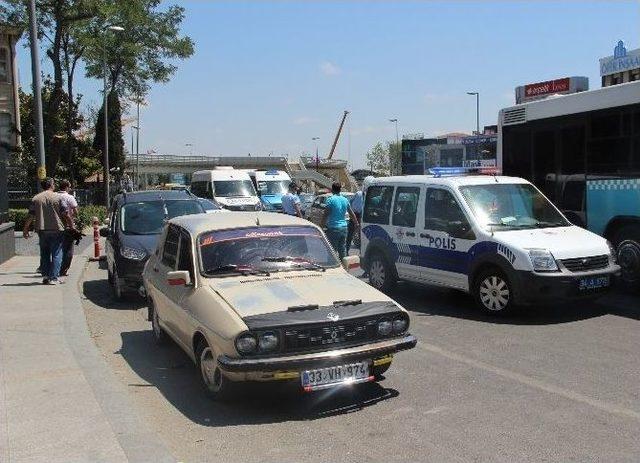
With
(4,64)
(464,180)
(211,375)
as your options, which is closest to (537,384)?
(211,375)

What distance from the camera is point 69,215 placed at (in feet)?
38.2

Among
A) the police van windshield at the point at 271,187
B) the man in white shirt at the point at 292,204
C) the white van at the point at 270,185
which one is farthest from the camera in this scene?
the police van windshield at the point at 271,187

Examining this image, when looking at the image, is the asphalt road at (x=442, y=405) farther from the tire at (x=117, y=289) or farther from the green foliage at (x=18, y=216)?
the green foliage at (x=18, y=216)

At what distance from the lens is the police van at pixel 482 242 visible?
847 centimetres

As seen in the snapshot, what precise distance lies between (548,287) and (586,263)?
2.26 feet

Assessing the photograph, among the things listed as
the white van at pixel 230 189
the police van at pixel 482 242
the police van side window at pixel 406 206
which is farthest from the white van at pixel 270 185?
the police van side window at pixel 406 206

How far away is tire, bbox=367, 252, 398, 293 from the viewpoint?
10.8 metres

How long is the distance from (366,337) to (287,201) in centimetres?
1224

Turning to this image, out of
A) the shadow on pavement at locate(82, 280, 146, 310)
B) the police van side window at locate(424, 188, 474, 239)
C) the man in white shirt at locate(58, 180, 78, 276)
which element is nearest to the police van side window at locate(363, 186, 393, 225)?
the police van side window at locate(424, 188, 474, 239)

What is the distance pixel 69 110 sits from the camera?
34.9 metres

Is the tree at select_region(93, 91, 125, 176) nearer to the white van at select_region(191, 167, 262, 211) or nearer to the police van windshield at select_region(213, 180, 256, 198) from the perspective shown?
the white van at select_region(191, 167, 262, 211)

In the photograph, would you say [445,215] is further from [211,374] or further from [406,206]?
[211,374]

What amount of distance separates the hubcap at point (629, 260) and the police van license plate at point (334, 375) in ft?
20.5

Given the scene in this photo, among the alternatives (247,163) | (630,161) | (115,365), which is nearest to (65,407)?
(115,365)
